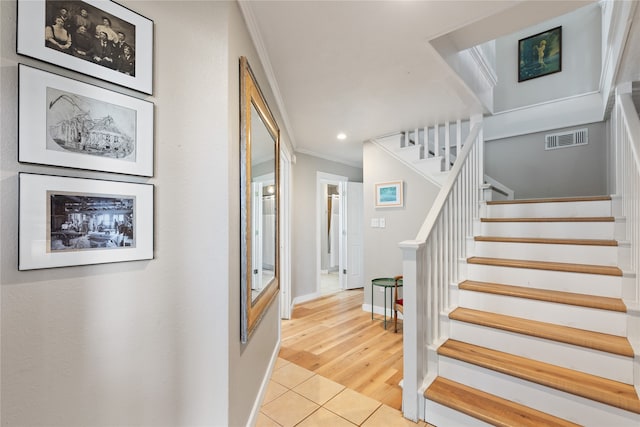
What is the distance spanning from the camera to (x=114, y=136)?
1045 millimetres

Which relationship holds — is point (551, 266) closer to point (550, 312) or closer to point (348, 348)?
point (550, 312)

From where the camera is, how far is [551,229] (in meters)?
2.33

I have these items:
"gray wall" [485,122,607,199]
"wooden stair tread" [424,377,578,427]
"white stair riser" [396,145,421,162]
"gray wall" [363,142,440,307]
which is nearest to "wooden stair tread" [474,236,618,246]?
"gray wall" [363,142,440,307]

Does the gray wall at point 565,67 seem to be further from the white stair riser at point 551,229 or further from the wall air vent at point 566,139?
the white stair riser at point 551,229

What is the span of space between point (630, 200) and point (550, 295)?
0.76m

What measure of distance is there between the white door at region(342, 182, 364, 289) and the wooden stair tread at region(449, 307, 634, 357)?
3176mm

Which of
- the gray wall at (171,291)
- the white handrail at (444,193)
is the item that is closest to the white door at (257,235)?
the gray wall at (171,291)

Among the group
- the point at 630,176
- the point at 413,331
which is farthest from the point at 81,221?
the point at 630,176

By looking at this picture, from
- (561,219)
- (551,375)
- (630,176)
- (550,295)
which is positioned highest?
(630,176)

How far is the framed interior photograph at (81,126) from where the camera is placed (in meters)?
0.87

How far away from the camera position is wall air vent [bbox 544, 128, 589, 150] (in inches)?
130

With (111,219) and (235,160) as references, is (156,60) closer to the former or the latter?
(235,160)

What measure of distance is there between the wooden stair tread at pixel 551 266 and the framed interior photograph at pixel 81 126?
7.73 feet

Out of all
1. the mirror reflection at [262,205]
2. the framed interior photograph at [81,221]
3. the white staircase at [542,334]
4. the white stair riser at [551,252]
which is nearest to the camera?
the framed interior photograph at [81,221]
